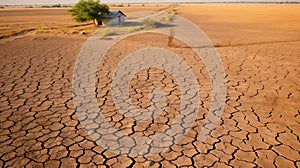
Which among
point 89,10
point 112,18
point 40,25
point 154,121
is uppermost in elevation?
point 89,10

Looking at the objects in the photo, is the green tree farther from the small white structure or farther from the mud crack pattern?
the mud crack pattern

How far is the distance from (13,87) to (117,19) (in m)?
12.4

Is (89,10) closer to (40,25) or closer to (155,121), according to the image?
(40,25)

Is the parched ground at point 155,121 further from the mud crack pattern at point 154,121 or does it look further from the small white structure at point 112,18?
the small white structure at point 112,18

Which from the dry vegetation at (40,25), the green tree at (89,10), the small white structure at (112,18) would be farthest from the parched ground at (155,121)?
the small white structure at (112,18)

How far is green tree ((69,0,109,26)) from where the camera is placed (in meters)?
14.6

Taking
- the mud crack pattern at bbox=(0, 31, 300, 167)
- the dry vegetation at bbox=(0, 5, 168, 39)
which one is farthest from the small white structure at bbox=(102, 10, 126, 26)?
the mud crack pattern at bbox=(0, 31, 300, 167)

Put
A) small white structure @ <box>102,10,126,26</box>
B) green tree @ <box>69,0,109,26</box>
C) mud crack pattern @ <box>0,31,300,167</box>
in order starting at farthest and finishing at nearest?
small white structure @ <box>102,10,126,26</box> → green tree @ <box>69,0,109,26</box> → mud crack pattern @ <box>0,31,300,167</box>

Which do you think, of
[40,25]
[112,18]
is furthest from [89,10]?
[40,25]

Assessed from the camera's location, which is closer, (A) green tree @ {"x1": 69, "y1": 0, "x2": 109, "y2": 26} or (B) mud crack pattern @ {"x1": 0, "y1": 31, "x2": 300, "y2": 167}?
(B) mud crack pattern @ {"x1": 0, "y1": 31, "x2": 300, "y2": 167}

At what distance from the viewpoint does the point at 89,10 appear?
14656 mm

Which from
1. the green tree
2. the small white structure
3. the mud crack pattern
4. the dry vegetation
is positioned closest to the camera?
the mud crack pattern

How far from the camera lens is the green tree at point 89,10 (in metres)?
14.6

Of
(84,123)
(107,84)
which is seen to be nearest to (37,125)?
(84,123)
